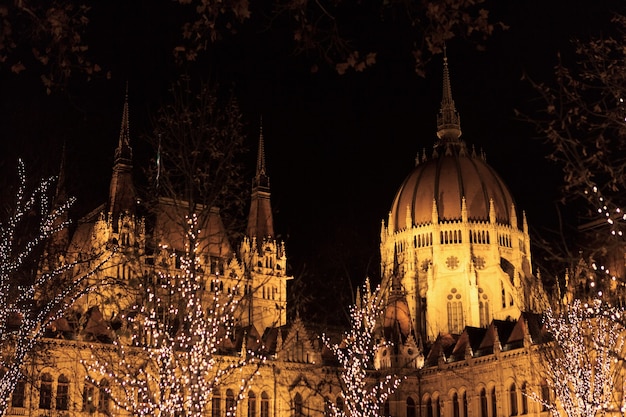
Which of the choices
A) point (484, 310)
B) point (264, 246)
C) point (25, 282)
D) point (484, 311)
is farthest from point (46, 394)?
point (484, 310)

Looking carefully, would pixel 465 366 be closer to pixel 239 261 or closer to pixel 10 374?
pixel 239 261

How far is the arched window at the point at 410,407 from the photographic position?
6775 cm

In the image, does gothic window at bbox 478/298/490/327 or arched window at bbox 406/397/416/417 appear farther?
gothic window at bbox 478/298/490/327

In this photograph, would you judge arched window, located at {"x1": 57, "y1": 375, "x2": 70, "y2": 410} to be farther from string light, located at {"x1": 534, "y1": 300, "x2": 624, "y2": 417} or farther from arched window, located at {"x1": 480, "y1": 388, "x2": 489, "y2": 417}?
string light, located at {"x1": 534, "y1": 300, "x2": 624, "y2": 417}

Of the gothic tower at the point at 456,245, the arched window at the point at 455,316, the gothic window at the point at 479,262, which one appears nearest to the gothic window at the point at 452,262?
the gothic tower at the point at 456,245

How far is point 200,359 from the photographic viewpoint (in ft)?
89.5

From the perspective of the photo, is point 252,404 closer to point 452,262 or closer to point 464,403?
point 464,403

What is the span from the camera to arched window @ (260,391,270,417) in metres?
63.0

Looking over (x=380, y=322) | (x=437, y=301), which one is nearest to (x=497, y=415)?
(x=380, y=322)

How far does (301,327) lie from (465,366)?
41.0 ft

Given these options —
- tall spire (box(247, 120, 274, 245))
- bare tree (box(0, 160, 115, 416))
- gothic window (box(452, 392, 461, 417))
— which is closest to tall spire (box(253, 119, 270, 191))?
tall spire (box(247, 120, 274, 245))

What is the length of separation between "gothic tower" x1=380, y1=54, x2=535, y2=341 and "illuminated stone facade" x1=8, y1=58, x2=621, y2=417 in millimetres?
126

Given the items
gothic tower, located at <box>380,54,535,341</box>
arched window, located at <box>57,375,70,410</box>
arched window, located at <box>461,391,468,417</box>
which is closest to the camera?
arched window, located at <box>57,375,70,410</box>

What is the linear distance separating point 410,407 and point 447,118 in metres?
38.3
